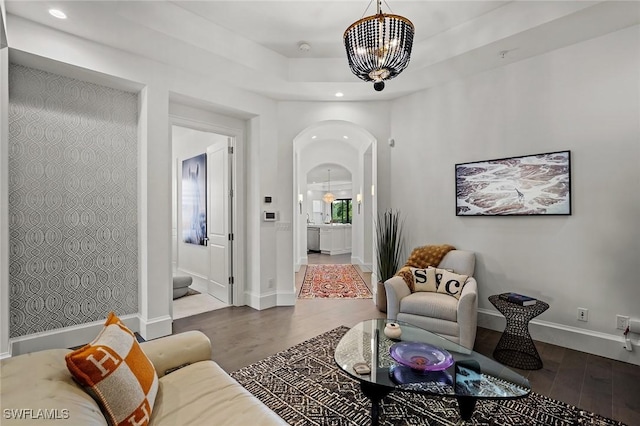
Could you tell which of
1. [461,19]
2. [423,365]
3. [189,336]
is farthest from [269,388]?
[461,19]

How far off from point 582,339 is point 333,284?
3.62 m

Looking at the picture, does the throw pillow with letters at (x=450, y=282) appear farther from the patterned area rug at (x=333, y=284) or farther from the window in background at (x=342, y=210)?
the window in background at (x=342, y=210)

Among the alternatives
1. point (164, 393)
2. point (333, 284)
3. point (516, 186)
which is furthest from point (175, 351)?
point (333, 284)

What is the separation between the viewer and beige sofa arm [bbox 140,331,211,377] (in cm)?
169

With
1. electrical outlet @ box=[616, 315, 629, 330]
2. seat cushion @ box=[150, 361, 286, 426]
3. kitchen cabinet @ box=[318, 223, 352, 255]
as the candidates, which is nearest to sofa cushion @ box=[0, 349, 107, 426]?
seat cushion @ box=[150, 361, 286, 426]

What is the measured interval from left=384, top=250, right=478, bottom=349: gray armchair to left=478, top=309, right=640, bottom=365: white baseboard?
72cm

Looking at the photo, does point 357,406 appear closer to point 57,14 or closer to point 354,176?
point 57,14

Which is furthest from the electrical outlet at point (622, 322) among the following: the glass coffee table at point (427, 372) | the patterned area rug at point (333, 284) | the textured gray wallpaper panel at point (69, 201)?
the textured gray wallpaper panel at point (69, 201)

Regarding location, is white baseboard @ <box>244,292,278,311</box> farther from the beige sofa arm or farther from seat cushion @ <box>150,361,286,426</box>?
seat cushion @ <box>150,361,286,426</box>

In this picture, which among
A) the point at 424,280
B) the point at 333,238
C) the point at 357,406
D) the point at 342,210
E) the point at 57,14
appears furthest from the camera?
the point at 342,210

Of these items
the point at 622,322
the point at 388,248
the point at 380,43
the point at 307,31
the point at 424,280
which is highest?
the point at 307,31

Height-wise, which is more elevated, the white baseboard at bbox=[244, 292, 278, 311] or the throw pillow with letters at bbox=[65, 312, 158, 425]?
the throw pillow with letters at bbox=[65, 312, 158, 425]

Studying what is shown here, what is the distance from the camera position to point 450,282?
328 cm

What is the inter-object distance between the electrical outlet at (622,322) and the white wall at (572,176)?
42 millimetres
